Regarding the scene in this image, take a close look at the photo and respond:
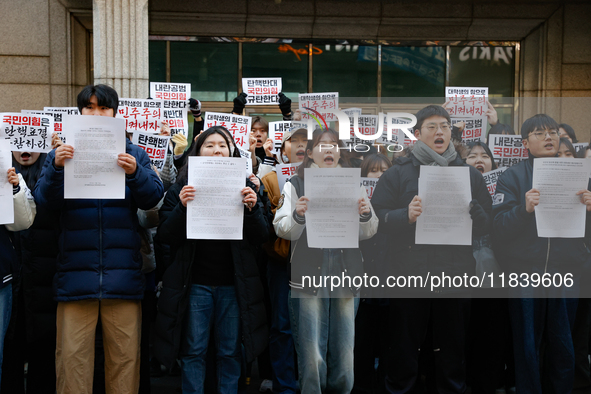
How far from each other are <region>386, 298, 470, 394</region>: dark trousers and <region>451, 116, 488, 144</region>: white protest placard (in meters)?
1.35

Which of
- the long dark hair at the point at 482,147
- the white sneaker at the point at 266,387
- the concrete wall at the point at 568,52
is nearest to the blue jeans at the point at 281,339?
the white sneaker at the point at 266,387

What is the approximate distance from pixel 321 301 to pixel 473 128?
1.88m

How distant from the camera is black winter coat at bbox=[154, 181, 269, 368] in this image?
379cm

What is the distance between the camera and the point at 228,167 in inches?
148

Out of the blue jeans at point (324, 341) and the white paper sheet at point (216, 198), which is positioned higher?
the white paper sheet at point (216, 198)

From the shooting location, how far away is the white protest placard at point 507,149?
14.0 feet

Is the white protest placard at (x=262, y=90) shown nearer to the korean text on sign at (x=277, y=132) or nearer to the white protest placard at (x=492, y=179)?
the korean text on sign at (x=277, y=132)

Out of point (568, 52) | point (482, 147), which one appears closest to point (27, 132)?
point (482, 147)

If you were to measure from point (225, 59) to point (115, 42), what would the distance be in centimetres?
190

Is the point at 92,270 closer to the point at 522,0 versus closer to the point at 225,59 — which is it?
the point at 225,59

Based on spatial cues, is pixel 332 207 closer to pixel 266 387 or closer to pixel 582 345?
pixel 266 387

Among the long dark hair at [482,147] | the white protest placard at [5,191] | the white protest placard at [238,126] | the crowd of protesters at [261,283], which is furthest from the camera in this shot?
the white protest placard at [238,126]

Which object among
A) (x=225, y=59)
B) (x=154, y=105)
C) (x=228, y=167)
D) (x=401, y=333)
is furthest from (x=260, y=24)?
(x=401, y=333)

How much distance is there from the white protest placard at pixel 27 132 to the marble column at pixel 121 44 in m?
3.49
